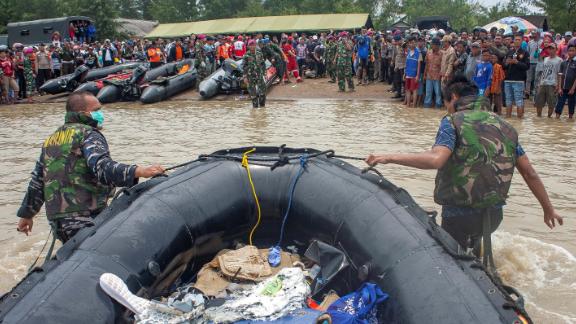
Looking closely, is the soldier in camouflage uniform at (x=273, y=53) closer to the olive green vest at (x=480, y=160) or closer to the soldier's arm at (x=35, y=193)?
the soldier's arm at (x=35, y=193)

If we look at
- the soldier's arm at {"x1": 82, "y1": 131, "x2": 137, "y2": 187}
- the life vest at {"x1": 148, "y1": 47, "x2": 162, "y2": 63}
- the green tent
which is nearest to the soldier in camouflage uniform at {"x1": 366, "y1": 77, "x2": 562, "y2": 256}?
the soldier's arm at {"x1": 82, "y1": 131, "x2": 137, "y2": 187}

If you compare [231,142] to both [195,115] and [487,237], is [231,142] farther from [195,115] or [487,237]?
[487,237]

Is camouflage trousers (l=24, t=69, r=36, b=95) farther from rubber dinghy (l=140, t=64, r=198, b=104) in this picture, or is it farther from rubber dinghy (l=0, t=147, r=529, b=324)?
rubber dinghy (l=0, t=147, r=529, b=324)

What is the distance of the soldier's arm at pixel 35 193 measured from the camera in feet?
11.6

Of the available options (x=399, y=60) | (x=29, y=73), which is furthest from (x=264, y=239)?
(x=29, y=73)

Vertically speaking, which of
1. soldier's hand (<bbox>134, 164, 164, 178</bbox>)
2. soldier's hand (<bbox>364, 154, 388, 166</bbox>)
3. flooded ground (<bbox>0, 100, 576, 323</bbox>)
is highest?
soldier's hand (<bbox>364, 154, 388, 166</bbox>)

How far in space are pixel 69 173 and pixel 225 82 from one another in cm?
1208

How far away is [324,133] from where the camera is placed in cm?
943

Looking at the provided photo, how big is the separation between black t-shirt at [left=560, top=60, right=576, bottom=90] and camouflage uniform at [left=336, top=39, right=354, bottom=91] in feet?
18.9

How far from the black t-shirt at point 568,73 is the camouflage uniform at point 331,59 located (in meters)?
7.63

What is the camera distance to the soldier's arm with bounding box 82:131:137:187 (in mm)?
3213

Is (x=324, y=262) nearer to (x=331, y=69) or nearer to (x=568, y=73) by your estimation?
(x=568, y=73)

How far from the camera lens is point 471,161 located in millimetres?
3264

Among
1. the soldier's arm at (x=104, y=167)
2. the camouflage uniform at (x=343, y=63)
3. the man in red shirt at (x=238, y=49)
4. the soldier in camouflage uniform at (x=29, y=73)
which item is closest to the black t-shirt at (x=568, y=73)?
the camouflage uniform at (x=343, y=63)
